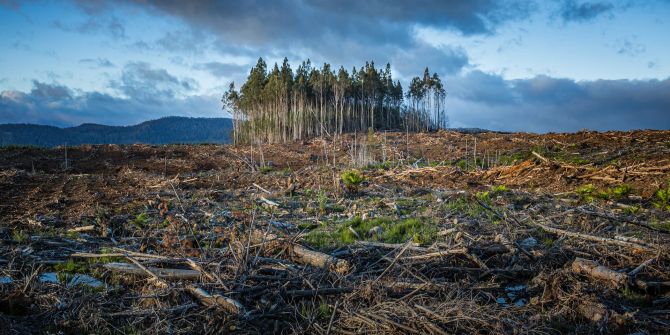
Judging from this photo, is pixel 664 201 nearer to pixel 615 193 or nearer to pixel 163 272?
pixel 615 193

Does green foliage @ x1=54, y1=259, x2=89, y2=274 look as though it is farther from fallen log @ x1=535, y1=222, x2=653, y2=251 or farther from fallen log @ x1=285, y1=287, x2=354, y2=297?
fallen log @ x1=535, y1=222, x2=653, y2=251

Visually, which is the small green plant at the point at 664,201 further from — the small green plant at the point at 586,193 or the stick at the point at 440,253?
the stick at the point at 440,253

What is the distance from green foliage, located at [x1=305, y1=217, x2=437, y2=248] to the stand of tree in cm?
4401

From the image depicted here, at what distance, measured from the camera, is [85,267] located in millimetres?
4598

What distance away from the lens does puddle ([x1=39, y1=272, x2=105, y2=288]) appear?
402cm

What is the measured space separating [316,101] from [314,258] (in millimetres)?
54748

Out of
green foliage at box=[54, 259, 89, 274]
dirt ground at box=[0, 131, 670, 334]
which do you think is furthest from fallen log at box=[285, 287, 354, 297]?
green foliage at box=[54, 259, 89, 274]

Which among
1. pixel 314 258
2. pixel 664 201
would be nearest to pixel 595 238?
pixel 314 258

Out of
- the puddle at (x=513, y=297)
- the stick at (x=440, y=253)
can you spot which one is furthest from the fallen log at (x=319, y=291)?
the puddle at (x=513, y=297)

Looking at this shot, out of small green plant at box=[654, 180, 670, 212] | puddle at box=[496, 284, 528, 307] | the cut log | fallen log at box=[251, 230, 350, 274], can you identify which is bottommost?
puddle at box=[496, 284, 528, 307]

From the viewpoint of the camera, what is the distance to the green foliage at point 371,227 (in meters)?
5.50

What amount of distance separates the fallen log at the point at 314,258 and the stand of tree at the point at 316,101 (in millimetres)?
45857

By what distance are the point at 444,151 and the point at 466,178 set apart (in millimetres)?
9451

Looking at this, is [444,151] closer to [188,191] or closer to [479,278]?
[188,191]
